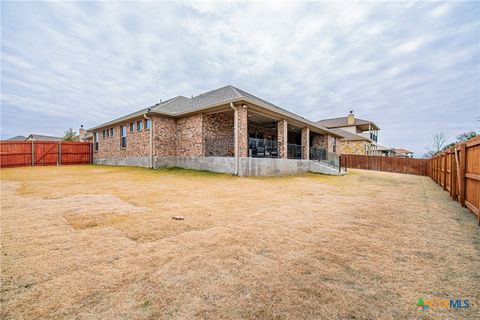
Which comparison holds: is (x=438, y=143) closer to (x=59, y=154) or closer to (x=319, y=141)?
(x=319, y=141)

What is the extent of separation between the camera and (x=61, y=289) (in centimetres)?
179

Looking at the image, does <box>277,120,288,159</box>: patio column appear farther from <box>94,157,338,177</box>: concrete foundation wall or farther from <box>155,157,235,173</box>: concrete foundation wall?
<box>155,157,235,173</box>: concrete foundation wall

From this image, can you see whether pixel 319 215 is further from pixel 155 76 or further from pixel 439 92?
pixel 439 92

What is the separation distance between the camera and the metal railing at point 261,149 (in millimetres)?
12320

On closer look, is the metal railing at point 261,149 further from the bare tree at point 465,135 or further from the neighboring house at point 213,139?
the bare tree at point 465,135

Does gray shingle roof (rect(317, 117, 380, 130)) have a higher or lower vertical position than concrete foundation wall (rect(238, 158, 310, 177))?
higher

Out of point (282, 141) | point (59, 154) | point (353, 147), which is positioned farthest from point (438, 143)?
point (59, 154)

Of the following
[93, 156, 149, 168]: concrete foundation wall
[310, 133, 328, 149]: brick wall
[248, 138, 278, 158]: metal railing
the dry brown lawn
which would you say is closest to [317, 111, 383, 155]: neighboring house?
[310, 133, 328, 149]: brick wall

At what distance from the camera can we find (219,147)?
525 inches

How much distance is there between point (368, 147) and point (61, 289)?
3601 centimetres

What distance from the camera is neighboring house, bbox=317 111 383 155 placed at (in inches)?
1130

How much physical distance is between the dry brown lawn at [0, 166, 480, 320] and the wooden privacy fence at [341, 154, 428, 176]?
20220 mm

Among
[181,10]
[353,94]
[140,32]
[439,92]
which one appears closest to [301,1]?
[181,10]

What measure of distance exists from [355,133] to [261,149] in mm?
26018
